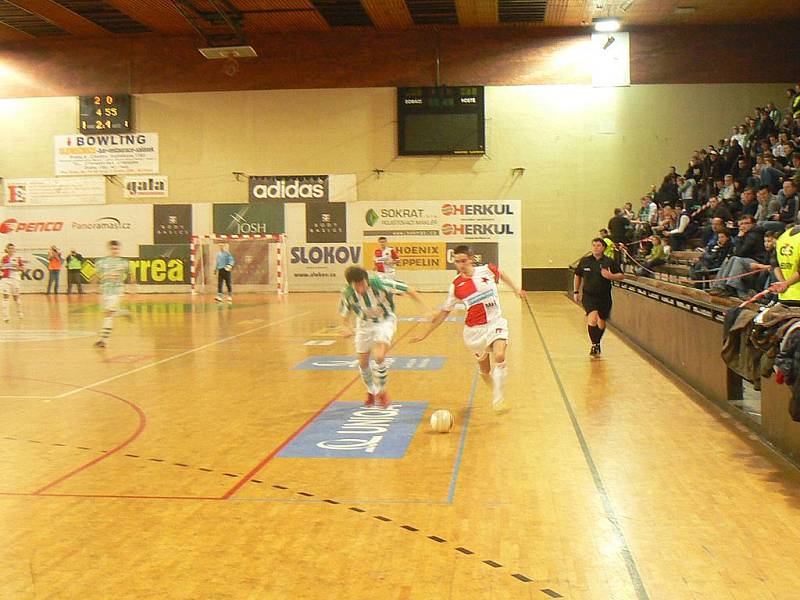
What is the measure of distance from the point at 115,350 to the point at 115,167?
21.3 m

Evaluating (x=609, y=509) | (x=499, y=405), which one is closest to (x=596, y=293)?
(x=499, y=405)

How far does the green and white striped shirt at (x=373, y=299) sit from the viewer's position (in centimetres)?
1048

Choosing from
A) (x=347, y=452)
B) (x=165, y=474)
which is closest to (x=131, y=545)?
(x=165, y=474)

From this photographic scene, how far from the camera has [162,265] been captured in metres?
35.8

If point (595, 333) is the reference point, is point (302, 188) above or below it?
above

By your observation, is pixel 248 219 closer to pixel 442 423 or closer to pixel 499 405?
pixel 499 405

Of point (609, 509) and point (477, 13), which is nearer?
point (609, 509)

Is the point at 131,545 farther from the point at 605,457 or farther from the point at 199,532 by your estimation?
the point at 605,457

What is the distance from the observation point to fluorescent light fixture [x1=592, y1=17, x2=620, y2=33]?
102 feet

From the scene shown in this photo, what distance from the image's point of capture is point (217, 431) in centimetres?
955

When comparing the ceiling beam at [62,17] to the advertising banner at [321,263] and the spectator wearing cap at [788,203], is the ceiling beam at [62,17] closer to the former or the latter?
the advertising banner at [321,263]

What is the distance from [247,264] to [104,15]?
10628mm

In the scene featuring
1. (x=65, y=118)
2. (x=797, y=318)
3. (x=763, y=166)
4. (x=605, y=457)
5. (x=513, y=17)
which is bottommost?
(x=605, y=457)

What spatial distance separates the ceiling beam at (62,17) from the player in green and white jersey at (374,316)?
25.3 metres
